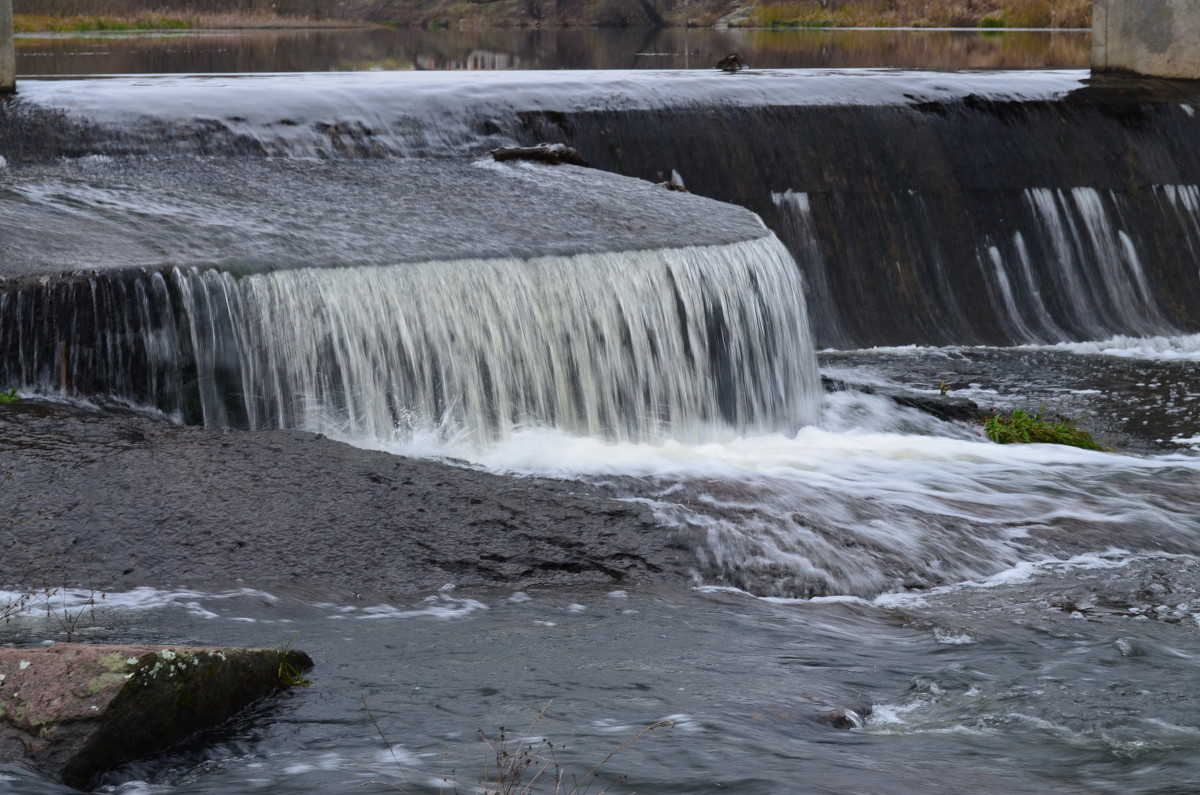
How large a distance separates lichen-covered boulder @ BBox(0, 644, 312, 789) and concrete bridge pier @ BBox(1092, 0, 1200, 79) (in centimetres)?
1566

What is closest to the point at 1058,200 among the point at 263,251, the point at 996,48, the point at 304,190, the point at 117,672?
the point at 304,190

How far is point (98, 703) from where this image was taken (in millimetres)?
4344

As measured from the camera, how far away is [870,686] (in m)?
5.44

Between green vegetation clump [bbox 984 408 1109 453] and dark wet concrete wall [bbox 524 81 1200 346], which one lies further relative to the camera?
dark wet concrete wall [bbox 524 81 1200 346]

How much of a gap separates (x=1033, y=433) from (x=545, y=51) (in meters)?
27.5

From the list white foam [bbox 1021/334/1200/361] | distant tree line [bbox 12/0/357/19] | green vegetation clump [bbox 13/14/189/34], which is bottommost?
white foam [bbox 1021/334/1200/361]

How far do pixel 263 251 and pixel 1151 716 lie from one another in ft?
19.1

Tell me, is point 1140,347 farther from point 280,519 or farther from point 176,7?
point 176,7

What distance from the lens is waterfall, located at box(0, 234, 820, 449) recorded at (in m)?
8.02

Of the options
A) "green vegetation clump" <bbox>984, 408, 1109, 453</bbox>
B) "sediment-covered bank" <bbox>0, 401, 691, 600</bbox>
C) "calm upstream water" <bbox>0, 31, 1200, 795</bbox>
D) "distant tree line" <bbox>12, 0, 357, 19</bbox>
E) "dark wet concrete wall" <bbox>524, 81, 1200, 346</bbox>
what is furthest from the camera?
"distant tree line" <bbox>12, 0, 357, 19</bbox>

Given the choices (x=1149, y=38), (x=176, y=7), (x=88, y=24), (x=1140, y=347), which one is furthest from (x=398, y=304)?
(x=176, y=7)

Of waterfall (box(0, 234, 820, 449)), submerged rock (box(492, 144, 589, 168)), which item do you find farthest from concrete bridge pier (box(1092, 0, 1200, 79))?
waterfall (box(0, 234, 820, 449))

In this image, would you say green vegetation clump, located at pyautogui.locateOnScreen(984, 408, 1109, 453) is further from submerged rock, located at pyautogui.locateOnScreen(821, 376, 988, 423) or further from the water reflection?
the water reflection

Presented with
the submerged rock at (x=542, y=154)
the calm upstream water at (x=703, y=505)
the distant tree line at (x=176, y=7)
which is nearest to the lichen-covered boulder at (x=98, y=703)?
the calm upstream water at (x=703, y=505)
